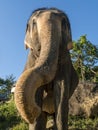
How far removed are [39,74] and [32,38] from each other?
817 mm

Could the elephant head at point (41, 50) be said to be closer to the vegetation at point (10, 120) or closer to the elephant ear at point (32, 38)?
the elephant ear at point (32, 38)

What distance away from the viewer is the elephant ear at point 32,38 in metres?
3.56

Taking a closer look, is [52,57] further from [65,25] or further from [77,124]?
[77,124]

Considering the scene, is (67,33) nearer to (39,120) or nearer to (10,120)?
(39,120)

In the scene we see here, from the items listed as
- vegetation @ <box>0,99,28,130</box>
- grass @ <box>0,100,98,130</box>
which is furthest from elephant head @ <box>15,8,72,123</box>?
vegetation @ <box>0,99,28,130</box>

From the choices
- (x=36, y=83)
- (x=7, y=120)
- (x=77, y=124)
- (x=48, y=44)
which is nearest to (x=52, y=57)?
(x=48, y=44)

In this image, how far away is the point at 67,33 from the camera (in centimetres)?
365

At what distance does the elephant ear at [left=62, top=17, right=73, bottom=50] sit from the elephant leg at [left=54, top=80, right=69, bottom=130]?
357mm

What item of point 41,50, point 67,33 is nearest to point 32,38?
point 67,33

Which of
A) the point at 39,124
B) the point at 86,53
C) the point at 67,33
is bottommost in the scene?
the point at 39,124

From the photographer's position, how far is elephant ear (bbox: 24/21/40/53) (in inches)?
140

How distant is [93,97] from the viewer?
6855 mm

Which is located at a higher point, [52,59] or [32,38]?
[32,38]

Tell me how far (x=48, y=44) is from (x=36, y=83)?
49 cm
